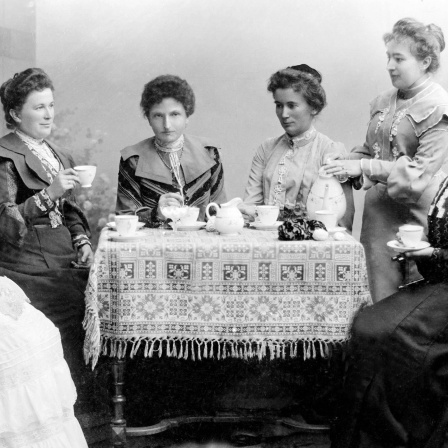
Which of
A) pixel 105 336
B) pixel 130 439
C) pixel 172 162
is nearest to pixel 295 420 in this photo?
pixel 130 439

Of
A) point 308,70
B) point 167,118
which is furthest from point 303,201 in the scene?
point 167,118

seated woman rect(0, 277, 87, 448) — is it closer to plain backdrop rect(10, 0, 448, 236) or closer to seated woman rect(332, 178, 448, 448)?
seated woman rect(332, 178, 448, 448)

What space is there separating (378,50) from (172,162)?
59.7 inches

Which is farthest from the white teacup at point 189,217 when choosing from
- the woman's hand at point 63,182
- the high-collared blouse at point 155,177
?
the woman's hand at point 63,182

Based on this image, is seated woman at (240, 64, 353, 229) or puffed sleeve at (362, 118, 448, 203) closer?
puffed sleeve at (362, 118, 448, 203)

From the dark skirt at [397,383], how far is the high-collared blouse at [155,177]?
4.49 ft

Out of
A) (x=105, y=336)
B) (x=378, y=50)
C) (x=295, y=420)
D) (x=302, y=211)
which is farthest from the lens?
(x=378, y=50)

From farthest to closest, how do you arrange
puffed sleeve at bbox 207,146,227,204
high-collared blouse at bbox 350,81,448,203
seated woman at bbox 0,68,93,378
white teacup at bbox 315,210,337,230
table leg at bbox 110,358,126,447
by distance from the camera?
1. puffed sleeve at bbox 207,146,227,204
2. high-collared blouse at bbox 350,81,448,203
3. seated woman at bbox 0,68,93,378
4. white teacup at bbox 315,210,337,230
5. table leg at bbox 110,358,126,447

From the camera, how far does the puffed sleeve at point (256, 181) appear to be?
437 centimetres

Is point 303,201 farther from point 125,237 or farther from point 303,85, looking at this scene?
point 125,237

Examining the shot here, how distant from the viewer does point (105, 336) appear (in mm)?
3447

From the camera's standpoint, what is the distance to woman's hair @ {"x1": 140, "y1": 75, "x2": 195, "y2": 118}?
4.30m

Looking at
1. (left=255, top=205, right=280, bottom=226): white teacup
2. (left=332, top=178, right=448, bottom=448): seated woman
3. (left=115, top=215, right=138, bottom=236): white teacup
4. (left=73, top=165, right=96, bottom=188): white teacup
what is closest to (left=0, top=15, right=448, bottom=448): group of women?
(left=332, top=178, right=448, bottom=448): seated woman

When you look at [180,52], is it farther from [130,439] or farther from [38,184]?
[130,439]
